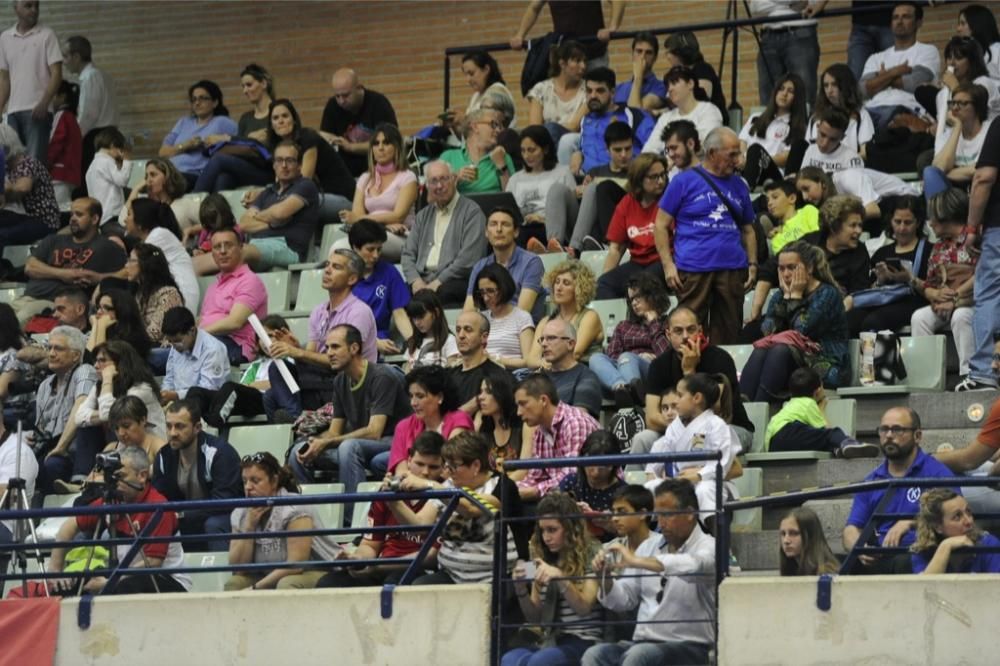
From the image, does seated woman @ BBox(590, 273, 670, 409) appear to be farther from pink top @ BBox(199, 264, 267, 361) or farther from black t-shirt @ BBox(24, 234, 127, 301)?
black t-shirt @ BBox(24, 234, 127, 301)

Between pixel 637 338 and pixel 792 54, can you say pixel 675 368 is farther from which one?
pixel 792 54

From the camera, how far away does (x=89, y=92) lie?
1819 cm

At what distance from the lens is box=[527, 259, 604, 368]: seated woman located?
1212 cm

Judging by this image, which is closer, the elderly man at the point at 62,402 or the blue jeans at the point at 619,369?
A: the blue jeans at the point at 619,369

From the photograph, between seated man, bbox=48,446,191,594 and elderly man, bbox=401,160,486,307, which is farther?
elderly man, bbox=401,160,486,307

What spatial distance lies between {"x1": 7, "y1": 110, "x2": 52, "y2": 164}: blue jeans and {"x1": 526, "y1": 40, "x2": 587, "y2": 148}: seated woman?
420 cm

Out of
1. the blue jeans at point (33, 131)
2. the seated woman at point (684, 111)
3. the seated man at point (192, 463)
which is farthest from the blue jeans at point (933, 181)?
the blue jeans at point (33, 131)

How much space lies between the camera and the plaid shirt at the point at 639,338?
11.9 metres

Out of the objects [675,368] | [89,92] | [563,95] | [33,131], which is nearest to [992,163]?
[675,368]

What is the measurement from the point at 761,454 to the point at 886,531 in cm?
176

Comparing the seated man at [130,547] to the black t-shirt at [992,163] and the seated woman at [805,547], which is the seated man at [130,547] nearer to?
the seated woman at [805,547]

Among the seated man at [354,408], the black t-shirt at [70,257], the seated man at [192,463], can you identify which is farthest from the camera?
the black t-shirt at [70,257]

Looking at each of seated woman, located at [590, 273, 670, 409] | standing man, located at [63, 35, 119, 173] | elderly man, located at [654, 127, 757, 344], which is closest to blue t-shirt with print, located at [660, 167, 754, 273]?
elderly man, located at [654, 127, 757, 344]

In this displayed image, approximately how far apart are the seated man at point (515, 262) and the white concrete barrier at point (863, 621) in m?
4.01
